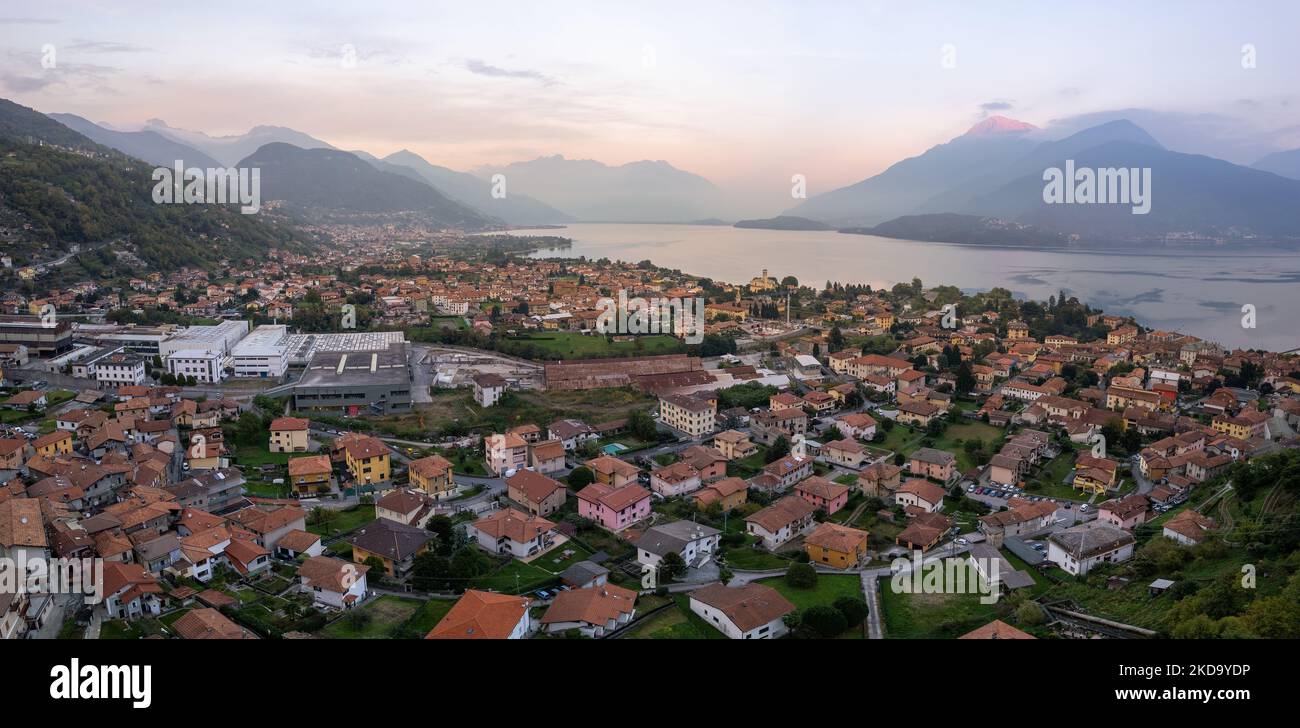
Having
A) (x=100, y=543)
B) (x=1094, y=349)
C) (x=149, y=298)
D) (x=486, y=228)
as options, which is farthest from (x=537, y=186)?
(x=100, y=543)

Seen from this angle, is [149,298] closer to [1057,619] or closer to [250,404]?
[250,404]

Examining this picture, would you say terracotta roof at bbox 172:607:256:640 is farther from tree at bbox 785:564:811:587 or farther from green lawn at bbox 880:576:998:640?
green lawn at bbox 880:576:998:640

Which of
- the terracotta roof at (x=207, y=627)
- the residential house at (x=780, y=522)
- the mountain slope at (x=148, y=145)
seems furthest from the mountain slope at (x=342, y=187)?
the terracotta roof at (x=207, y=627)

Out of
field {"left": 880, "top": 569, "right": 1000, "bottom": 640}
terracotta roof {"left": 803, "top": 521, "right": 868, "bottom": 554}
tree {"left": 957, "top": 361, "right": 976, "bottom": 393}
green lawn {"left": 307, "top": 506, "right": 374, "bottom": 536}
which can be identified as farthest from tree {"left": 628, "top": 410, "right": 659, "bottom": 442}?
tree {"left": 957, "top": 361, "right": 976, "bottom": 393}

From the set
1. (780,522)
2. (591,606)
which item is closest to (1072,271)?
(780,522)

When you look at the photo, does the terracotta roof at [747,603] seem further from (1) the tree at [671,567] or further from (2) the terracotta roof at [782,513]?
(2) the terracotta roof at [782,513]

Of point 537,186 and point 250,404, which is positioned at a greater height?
point 537,186

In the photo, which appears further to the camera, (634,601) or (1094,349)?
(1094,349)
